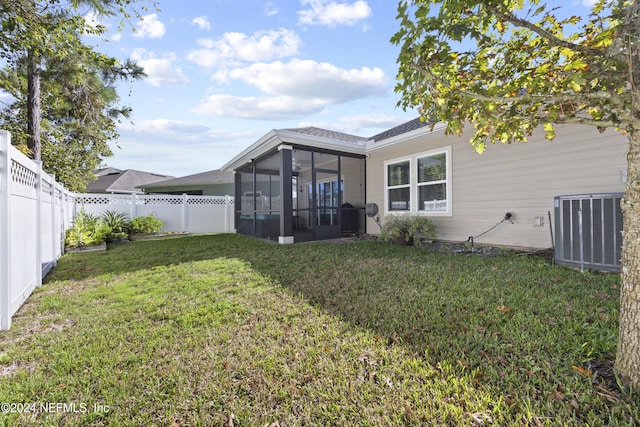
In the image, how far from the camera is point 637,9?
1456mm

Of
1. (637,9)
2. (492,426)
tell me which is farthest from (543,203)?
(492,426)

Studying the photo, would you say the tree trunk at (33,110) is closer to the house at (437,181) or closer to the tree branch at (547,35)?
the house at (437,181)

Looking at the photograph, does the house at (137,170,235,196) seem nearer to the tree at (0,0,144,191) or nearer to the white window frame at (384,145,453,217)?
the tree at (0,0,144,191)

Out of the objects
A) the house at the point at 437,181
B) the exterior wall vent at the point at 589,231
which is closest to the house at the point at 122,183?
the house at the point at 437,181

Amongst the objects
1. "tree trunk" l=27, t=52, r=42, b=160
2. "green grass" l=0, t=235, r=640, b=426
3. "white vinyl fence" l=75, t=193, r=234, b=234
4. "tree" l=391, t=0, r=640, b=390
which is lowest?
"green grass" l=0, t=235, r=640, b=426

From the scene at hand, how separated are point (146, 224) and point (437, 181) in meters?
9.86

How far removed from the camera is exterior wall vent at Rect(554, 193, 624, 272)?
359cm

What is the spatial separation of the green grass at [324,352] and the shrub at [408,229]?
2679 mm

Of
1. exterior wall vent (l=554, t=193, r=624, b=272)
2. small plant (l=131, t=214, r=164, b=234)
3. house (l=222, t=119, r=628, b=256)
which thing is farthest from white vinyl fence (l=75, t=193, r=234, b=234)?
exterior wall vent (l=554, t=193, r=624, b=272)

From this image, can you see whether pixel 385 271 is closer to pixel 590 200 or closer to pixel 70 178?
pixel 590 200

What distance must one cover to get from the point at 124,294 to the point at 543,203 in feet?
22.6

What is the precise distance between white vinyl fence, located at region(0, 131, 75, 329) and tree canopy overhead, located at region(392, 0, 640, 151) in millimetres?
3591

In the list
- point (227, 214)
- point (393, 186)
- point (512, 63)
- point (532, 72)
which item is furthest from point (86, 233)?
point (532, 72)

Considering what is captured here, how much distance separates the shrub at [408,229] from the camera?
261 inches
